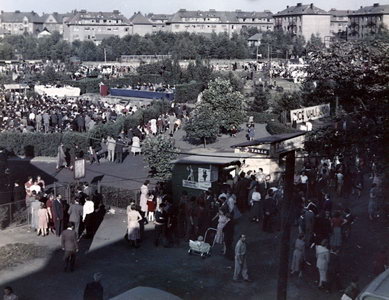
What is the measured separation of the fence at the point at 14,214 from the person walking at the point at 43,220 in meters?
1.41

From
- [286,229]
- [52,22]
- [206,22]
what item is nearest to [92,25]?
[206,22]

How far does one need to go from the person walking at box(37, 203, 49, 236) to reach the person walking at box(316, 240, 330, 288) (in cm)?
753

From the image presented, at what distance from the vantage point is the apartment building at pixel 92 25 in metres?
145

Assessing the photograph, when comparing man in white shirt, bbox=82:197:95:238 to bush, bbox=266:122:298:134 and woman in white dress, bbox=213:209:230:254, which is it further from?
bush, bbox=266:122:298:134

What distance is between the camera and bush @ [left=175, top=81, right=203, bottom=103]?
54.1 meters

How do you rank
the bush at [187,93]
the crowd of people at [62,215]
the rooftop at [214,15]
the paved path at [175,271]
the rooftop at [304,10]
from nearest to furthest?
the paved path at [175,271], the crowd of people at [62,215], the bush at [187,93], the rooftop at [304,10], the rooftop at [214,15]

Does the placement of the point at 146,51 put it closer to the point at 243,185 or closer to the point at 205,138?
the point at 205,138

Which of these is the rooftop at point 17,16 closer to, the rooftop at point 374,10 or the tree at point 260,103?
the rooftop at point 374,10

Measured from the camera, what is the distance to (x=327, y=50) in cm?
2364

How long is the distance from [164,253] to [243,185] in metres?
4.33

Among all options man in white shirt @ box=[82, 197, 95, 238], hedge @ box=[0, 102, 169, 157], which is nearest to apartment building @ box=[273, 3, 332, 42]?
hedge @ box=[0, 102, 169, 157]

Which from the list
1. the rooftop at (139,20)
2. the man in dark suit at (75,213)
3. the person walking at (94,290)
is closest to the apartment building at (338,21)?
the rooftop at (139,20)

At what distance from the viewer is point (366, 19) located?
130750 mm

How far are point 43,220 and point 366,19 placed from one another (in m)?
126
